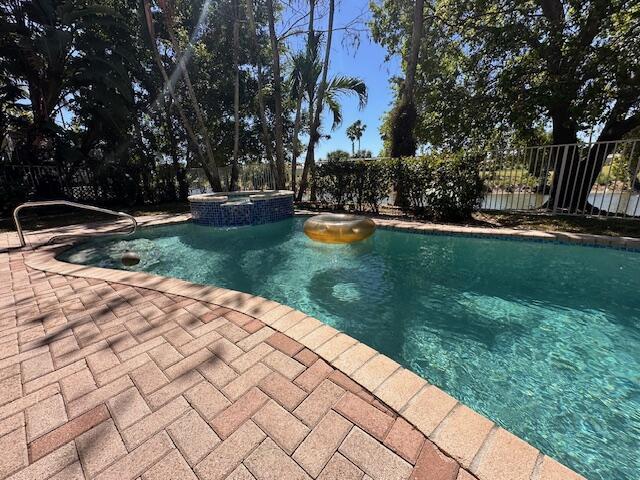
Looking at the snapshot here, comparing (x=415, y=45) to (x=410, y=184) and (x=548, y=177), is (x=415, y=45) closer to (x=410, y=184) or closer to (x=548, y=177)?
(x=410, y=184)

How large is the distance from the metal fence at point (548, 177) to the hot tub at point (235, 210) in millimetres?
5964

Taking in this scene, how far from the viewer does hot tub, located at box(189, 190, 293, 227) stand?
834 centimetres

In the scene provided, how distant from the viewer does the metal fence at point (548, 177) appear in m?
7.96

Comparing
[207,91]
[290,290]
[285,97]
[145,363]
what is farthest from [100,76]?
[145,363]

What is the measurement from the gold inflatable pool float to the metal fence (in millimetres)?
4181

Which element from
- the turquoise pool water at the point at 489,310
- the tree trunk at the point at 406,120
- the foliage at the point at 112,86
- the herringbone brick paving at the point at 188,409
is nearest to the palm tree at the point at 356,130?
the foliage at the point at 112,86

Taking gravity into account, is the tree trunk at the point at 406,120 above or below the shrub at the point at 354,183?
above

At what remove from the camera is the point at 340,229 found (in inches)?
223

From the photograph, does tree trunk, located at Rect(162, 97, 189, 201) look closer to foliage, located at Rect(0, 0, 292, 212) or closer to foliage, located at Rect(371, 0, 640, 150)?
foliage, located at Rect(0, 0, 292, 212)

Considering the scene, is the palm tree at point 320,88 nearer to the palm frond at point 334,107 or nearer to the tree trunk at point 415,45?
the palm frond at point 334,107

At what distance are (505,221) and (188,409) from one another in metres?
8.14

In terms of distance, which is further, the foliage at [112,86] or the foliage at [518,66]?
the foliage at [112,86]

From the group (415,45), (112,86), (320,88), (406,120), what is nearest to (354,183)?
(406,120)

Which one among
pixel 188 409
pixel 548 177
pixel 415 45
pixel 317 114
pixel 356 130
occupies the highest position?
pixel 356 130
